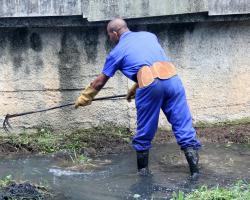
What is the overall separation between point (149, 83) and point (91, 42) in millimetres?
1650

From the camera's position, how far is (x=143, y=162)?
6.89 meters

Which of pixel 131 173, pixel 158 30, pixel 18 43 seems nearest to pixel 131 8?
pixel 158 30

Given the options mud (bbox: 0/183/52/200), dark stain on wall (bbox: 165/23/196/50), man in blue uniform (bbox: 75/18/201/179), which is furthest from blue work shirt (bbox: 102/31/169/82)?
mud (bbox: 0/183/52/200)

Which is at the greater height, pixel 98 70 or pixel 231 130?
pixel 98 70

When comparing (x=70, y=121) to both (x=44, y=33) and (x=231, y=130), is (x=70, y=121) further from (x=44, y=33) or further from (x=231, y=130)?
(x=231, y=130)

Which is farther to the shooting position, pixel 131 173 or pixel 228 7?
pixel 228 7

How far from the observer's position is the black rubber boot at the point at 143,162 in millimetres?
6859

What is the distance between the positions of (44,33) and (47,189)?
2.28 m

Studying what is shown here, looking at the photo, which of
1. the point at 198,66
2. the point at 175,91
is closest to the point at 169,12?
the point at 198,66

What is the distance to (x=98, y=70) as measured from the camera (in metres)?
7.85

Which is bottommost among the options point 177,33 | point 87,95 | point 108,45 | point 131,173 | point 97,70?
point 131,173

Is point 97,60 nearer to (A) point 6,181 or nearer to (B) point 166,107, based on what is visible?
(B) point 166,107

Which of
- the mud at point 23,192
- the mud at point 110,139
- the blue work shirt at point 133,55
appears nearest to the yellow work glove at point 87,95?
the blue work shirt at point 133,55

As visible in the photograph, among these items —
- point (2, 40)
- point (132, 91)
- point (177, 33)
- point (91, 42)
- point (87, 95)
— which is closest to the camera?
point (87, 95)
